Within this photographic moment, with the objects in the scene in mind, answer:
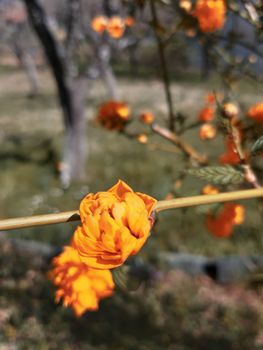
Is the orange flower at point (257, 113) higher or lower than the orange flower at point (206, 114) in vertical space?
higher

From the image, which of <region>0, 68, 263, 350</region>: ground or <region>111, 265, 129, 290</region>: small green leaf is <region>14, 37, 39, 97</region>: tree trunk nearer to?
<region>0, 68, 263, 350</region>: ground

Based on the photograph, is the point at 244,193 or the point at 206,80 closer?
the point at 244,193

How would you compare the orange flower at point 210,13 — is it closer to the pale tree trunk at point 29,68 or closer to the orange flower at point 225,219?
the orange flower at point 225,219

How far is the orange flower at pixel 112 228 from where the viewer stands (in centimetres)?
38

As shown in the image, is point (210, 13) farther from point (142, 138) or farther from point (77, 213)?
point (77, 213)

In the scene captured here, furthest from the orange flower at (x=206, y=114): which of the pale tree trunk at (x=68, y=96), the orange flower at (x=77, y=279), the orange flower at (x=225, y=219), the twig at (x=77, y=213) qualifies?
the pale tree trunk at (x=68, y=96)

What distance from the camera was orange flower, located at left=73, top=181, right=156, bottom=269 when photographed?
38 cm

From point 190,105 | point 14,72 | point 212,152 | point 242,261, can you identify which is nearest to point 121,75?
point 14,72

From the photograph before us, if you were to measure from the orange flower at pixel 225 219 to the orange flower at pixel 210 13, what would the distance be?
0.34 meters

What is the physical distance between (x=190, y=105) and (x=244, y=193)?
9.83 m

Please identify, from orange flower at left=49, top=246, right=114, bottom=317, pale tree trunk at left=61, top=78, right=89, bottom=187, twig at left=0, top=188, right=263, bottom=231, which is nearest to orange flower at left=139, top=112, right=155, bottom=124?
orange flower at left=49, top=246, right=114, bottom=317

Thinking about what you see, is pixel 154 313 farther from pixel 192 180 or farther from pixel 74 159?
pixel 74 159

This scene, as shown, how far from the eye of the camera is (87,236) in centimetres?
39

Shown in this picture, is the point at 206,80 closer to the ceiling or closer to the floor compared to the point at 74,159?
closer to the floor
